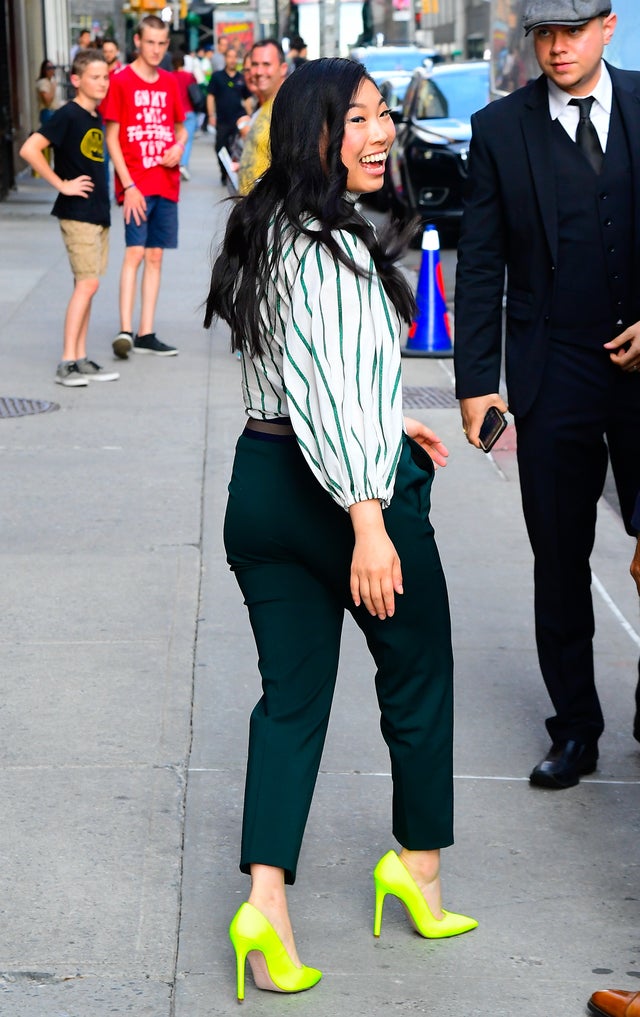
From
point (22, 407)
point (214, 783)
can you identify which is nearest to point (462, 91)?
point (22, 407)

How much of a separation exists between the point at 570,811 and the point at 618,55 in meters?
5.31

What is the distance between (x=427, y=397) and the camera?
916 cm

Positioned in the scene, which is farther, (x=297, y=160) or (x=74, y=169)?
(x=74, y=169)

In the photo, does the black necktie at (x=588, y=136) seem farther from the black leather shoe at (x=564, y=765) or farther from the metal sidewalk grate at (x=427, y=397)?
the metal sidewalk grate at (x=427, y=397)

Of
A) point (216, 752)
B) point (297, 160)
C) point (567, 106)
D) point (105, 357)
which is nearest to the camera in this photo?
point (297, 160)

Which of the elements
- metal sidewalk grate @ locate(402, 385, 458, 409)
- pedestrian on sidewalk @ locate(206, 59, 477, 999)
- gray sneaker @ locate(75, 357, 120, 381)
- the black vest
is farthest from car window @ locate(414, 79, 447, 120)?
pedestrian on sidewalk @ locate(206, 59, 477, 999)

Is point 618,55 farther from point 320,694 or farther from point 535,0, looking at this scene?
point 320,694

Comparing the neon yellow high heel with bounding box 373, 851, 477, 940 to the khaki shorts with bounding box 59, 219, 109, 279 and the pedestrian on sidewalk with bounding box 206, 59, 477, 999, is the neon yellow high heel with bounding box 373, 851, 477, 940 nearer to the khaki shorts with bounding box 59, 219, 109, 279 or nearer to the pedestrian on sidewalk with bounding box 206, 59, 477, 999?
the pedestrian on sidewalk with bounding box 206, 59, 477, 999

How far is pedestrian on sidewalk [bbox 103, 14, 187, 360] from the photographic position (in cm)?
966

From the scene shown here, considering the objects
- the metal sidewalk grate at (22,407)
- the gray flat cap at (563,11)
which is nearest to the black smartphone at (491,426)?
the gray flat cap at (563,11)

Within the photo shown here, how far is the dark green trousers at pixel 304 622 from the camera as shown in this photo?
3.06 metres

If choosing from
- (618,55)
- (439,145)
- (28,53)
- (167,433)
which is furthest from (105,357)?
(28,53)

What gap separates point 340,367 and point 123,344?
733 centimetres

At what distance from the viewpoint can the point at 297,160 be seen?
9.44ft
